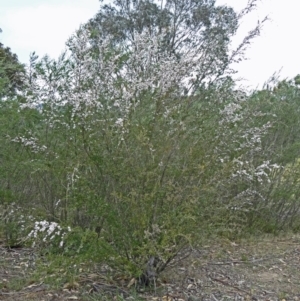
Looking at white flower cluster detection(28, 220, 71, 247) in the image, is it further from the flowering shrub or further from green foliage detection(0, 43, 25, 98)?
green foliage detection(0, 43, 25, 98)

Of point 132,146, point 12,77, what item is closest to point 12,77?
point 12,77

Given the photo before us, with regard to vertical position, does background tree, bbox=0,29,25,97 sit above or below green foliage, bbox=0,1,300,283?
above

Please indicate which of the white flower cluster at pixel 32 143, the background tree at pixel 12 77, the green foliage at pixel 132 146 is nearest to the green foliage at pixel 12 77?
the background tree at pixel 12 77

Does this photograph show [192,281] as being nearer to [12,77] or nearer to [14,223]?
[14,223]

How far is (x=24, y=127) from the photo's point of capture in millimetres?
4773

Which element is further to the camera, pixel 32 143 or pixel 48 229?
pixel 32 143

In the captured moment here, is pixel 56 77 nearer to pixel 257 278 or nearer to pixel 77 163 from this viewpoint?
pixel 77 163

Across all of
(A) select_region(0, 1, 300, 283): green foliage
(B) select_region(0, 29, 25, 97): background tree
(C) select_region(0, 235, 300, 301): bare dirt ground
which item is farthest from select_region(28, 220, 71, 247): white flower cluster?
(B) select_region(0, 29, 25, 97): background tree

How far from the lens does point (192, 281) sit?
4391mm

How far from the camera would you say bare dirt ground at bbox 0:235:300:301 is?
3979 mm

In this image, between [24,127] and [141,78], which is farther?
[24,127]

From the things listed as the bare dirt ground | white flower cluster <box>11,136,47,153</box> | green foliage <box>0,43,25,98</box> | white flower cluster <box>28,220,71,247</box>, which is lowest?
the bare dirt ground

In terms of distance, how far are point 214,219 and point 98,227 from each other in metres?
0.99

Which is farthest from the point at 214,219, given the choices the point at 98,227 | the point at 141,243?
the point at 98,227
